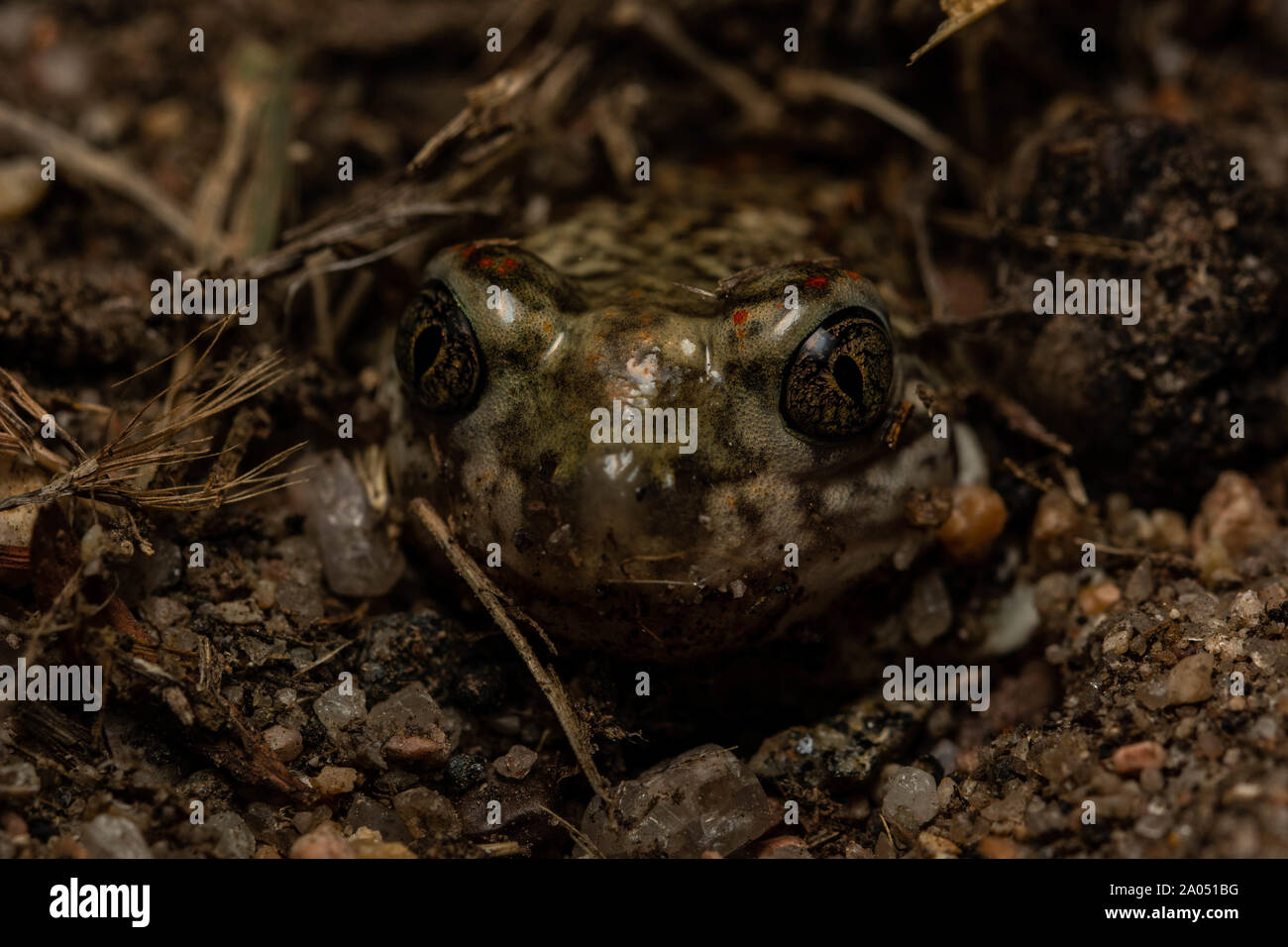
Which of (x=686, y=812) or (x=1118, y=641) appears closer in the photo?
(x=686, y=812)

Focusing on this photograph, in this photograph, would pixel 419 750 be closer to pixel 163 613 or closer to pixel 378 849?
pixel 378 849

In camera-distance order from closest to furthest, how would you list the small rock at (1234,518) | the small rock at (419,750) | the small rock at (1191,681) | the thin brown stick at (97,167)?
1. the small rock at (1191,681)
2. the small rock at (419,750)
3. the small rock at (1234,518)
4. the thin brown stick at (97,167)

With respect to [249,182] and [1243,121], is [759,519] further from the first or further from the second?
[1243,121]

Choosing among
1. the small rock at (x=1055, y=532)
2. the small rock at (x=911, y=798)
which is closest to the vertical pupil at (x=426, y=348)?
the small rock at (x=911, y=798)

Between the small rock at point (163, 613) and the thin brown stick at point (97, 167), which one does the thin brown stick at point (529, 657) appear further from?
the thin brown stick at point (97, 167)

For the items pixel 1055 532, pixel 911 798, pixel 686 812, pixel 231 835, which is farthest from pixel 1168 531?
pixel 231 835

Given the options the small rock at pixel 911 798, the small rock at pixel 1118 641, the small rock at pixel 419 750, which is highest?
the small rock at pixel 1118 641

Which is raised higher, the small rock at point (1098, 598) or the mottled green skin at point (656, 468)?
the mottled green skin at point (656, 468)

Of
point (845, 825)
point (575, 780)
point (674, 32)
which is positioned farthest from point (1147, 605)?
point (674, 32)
